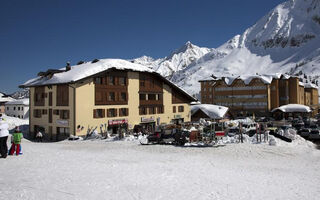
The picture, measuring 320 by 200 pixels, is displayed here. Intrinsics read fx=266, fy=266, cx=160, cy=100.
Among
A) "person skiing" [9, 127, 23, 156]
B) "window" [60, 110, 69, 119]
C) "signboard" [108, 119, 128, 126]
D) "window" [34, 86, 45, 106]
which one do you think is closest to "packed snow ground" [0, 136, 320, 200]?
"person skiing" [9, 127, 23, 156]

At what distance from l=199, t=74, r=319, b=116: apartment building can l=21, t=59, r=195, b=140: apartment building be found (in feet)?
134

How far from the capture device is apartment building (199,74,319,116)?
75.6 m

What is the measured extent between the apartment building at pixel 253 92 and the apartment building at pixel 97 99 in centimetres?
4098

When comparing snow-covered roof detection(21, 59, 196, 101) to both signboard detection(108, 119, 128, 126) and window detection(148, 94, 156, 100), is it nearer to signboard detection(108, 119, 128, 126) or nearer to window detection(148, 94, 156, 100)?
window detection(148, 94, 156, 100)

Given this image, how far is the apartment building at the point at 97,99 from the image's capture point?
31.8 meters

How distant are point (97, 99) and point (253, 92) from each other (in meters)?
55.2

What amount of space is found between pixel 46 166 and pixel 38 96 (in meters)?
29.6

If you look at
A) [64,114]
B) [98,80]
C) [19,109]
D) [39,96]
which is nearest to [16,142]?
[64,114]

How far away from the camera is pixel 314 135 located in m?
33.0

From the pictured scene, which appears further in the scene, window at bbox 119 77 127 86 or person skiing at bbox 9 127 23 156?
window at bbox 119 77 127 86

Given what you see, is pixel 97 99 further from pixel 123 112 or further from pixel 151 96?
pixel 151 96

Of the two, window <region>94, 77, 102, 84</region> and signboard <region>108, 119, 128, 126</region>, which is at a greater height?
window <region>94, 77, 102, 84</region>

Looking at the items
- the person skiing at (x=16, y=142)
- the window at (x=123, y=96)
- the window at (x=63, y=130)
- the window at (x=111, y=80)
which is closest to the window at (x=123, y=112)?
the window at (x=123, y=96)

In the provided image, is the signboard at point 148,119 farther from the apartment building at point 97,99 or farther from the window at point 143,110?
the window at point 143,110
